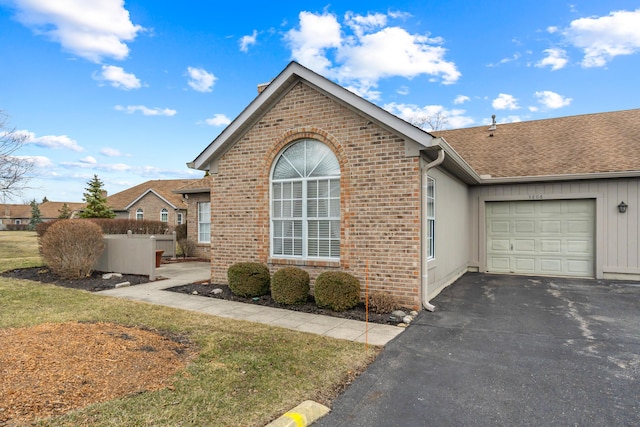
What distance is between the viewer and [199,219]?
53.5 ft

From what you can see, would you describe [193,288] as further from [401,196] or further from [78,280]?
[401,196]

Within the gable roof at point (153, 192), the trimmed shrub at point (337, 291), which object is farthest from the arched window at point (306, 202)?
the gable roof at point (153, 192)

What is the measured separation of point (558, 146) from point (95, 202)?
32.2 m

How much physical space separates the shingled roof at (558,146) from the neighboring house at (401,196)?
0.07 m

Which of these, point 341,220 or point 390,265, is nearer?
point 390,265

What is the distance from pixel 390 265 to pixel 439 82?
59.6ft

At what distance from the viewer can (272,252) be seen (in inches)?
336

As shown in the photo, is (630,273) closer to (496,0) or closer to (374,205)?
(374,205)

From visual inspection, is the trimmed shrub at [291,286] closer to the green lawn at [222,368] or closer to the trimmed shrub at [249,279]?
the trimmed shrub at [249,279]

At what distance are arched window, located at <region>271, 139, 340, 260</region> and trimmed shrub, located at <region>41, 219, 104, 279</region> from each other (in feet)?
19.8

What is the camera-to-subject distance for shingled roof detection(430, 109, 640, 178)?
10875 mm

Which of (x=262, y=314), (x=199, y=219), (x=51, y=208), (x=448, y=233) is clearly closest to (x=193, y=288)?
(x=262, y=314)

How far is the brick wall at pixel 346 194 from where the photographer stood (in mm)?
6977

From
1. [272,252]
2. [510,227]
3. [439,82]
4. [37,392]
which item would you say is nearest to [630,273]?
[510,227]
